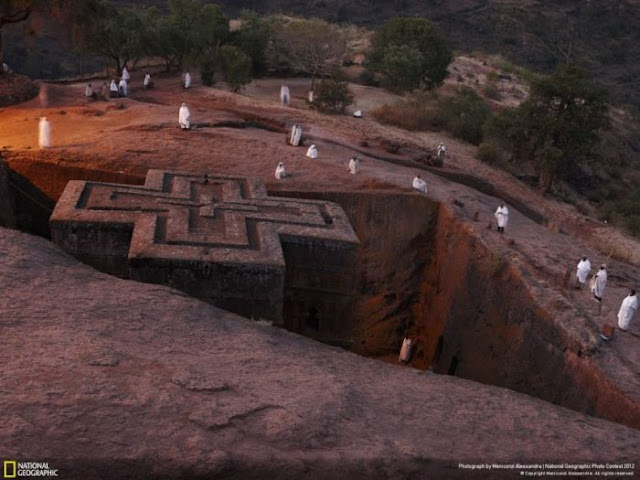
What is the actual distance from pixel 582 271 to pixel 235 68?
19.2m

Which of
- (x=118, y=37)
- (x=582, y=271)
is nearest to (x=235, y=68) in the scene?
(x=118, y=37)

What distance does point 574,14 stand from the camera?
175ft

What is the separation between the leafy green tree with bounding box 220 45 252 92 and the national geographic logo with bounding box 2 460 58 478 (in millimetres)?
23482

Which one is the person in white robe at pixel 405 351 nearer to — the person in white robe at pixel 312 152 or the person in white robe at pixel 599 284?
the person in white robe at pixel 599 284

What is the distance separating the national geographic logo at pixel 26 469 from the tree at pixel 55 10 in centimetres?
1933

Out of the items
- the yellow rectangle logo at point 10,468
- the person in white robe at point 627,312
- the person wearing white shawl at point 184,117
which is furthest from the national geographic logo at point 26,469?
the person wearing white shawl at point 184,117

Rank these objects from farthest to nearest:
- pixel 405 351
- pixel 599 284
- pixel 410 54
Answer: pixel 410 54 → pixel 405 351 → pixel 599 284

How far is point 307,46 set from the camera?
32250 mm

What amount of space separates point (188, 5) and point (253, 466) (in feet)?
90.4

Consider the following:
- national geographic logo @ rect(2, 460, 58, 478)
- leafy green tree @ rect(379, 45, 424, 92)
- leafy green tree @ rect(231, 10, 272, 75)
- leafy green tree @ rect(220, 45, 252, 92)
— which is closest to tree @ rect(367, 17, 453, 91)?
leafy green tree @ rect(379, 45, 424, 92)

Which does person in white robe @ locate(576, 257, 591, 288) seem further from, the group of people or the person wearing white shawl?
the person wearing white shawl

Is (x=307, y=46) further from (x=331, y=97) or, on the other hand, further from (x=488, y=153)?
(x=488, y=153)

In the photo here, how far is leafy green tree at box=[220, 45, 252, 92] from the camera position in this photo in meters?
25.1

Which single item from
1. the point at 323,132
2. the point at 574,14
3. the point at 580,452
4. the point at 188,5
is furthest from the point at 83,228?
the point at 574,14
